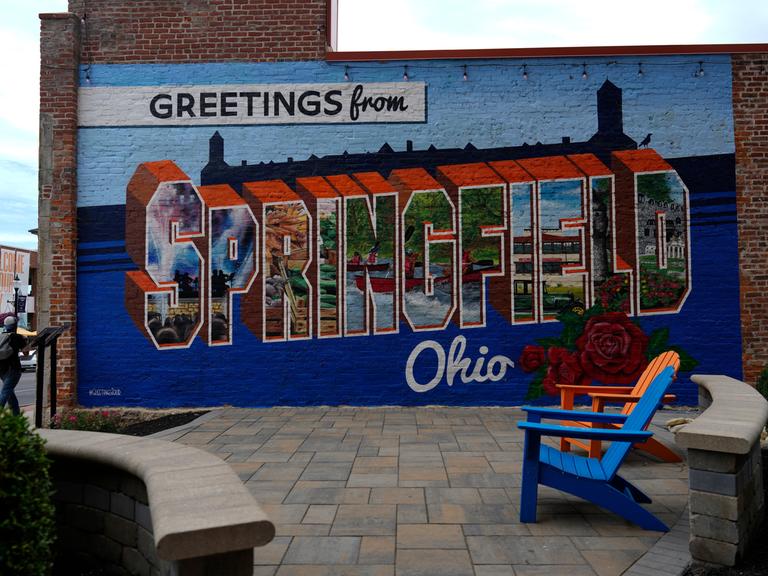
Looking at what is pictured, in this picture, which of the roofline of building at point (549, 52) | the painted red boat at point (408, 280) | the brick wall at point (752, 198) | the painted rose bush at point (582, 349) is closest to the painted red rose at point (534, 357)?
the painted rose bush at point (582, 349)

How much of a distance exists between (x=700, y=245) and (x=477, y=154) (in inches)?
127

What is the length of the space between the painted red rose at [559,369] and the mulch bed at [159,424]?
180 inches

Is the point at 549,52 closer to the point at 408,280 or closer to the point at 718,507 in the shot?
the point at 408,280

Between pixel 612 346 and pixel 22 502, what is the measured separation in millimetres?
7723

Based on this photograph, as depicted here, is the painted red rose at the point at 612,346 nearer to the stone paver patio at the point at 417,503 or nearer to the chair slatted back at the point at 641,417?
the stone paver patio at the point at 417,503

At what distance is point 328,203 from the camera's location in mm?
9062

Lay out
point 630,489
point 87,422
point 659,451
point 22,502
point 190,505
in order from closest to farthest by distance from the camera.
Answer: point 190,505
point 22,502
point 630,489
point 659,451
point 87,422

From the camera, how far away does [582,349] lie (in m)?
8.91

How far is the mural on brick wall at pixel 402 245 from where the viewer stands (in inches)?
350

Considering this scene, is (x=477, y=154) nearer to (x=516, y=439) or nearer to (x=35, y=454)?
(x=516, y=439)

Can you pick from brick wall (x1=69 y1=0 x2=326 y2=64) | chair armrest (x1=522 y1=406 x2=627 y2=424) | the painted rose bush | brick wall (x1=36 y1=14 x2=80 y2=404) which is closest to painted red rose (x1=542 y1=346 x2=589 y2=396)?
the painted rose bush

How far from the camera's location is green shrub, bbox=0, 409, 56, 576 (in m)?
2.57

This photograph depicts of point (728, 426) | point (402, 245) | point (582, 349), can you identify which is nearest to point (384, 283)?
point (402, 245)

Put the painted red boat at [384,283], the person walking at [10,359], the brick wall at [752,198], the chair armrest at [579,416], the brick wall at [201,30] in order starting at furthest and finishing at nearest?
the brick wall at [201,30], the painted red boat at [384,283], the brick wall at [752,198], the person walking at [10,359], the chair armrest at [579,416]
